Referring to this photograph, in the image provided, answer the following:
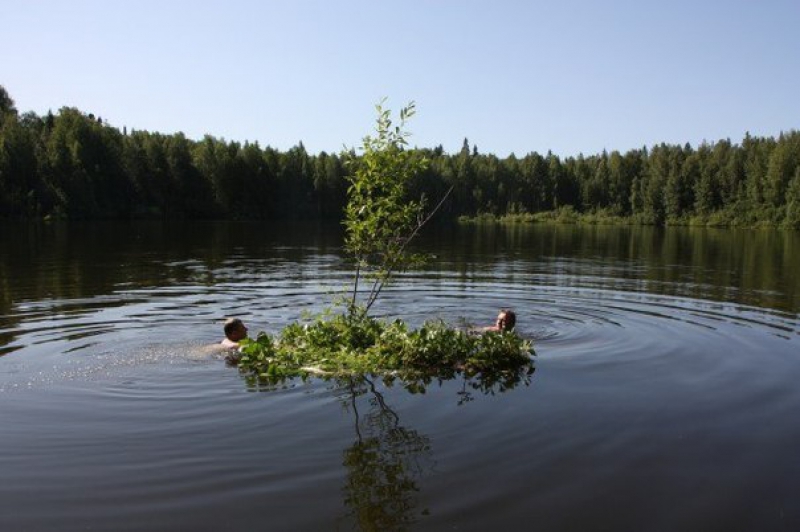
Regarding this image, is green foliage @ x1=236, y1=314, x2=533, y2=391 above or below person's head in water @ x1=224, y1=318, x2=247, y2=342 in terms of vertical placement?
below

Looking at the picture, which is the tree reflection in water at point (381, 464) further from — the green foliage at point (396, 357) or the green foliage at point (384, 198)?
the green foliage at point (384, 198)

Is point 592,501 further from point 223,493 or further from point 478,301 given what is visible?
point 478,301

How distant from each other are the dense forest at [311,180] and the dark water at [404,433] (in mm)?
102012

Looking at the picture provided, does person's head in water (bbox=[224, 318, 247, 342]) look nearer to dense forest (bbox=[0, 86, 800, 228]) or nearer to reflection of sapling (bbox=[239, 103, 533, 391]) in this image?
reflection of sapling (bbox=[239, 103, 533, 391])

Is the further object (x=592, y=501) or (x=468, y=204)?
(x=468, y=204)

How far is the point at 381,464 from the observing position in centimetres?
934

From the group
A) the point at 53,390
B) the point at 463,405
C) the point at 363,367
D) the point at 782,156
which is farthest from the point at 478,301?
the point at 782,156

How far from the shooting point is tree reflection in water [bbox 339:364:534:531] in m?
7.87

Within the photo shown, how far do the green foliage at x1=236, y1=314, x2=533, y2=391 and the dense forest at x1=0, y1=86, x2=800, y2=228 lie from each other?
4210 inches

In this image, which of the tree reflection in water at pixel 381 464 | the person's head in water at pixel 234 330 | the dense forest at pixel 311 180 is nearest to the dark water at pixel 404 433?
the tree reflection in water at pixel 381 464

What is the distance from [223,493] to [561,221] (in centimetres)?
15229

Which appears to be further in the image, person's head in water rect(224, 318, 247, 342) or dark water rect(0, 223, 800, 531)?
person's head in water rect(224, 318, 247, 342)

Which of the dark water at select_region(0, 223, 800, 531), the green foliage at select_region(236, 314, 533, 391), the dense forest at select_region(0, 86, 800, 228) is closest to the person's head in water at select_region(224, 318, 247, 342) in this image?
the dark water at select_region(0, 223, 800, 531)

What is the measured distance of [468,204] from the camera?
182 m
